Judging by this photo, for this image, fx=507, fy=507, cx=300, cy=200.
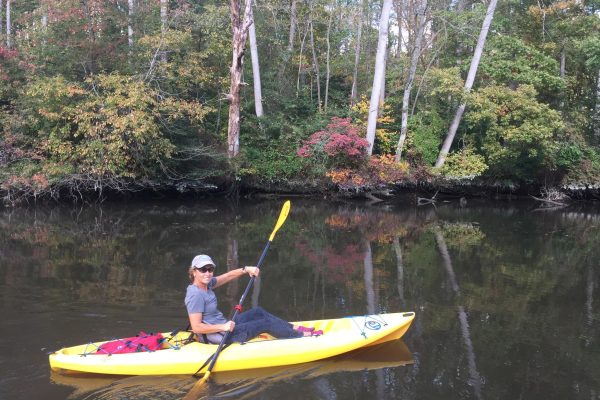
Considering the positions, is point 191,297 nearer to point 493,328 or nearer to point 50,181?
point 493,328

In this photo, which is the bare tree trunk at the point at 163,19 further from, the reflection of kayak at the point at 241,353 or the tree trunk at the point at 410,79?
the reflection of kayak at the point at 241,353

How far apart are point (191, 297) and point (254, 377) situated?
1.01 m

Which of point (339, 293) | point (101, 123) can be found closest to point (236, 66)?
point (101, 123)

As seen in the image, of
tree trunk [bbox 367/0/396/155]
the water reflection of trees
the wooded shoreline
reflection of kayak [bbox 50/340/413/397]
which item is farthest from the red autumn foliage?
reflection of kayak [bbox 50/340/413/397]

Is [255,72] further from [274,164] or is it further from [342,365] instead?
[342,365]

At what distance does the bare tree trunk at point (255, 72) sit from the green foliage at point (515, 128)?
7304mm

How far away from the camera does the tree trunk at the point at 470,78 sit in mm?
17031

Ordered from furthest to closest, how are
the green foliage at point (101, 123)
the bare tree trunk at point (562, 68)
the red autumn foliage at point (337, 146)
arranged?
1. the bare tree trunk at point (562, 68)
2. the red autumn foliage at point (337, 146)
3. the green foliage at point (101, 123)

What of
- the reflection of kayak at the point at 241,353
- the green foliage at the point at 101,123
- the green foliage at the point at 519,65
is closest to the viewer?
the reflection of kayak at the point at 241,353

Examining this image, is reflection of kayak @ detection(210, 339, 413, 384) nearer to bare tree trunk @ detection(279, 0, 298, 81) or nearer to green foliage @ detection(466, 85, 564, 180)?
green foliage @ detection(466, 85, 564, 180)

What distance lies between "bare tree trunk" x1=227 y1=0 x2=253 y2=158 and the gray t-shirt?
1173 centimetres

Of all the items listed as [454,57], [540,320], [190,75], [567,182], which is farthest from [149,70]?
[567,182]

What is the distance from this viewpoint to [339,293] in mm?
7578

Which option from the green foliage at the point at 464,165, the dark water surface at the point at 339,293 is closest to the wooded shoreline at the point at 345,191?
the green foliage at the point at 464,165
